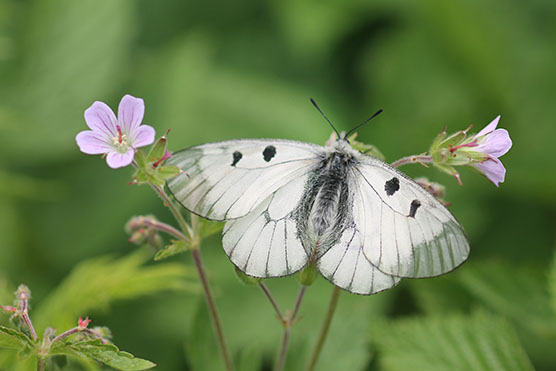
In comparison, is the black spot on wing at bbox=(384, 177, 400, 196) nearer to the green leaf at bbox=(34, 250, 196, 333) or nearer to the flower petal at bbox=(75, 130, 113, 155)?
the flower petal at bbox=(75, 130, 113, 155)

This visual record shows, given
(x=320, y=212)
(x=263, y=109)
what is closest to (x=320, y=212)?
(x=320, y=212)

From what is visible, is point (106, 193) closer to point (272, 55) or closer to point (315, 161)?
point (272, 55)

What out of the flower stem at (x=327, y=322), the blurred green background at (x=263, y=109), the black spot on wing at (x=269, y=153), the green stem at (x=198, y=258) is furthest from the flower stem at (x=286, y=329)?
the blurred green background at (x=263, y=109)

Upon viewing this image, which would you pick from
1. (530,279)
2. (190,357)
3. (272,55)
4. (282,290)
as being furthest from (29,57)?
(530,279)

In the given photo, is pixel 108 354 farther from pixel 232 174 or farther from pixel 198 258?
pixel 232 174

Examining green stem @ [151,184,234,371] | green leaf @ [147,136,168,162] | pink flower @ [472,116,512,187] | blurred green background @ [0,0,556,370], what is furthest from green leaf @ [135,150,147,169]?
blurred green background @ [0,0,556,370]

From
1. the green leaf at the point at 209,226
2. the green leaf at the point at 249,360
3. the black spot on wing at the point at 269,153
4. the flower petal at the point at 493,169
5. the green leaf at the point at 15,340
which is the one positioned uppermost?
the green leaf at the point at 15,340

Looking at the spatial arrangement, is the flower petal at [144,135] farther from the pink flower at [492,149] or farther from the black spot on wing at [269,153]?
the pink flower at [492,149]
